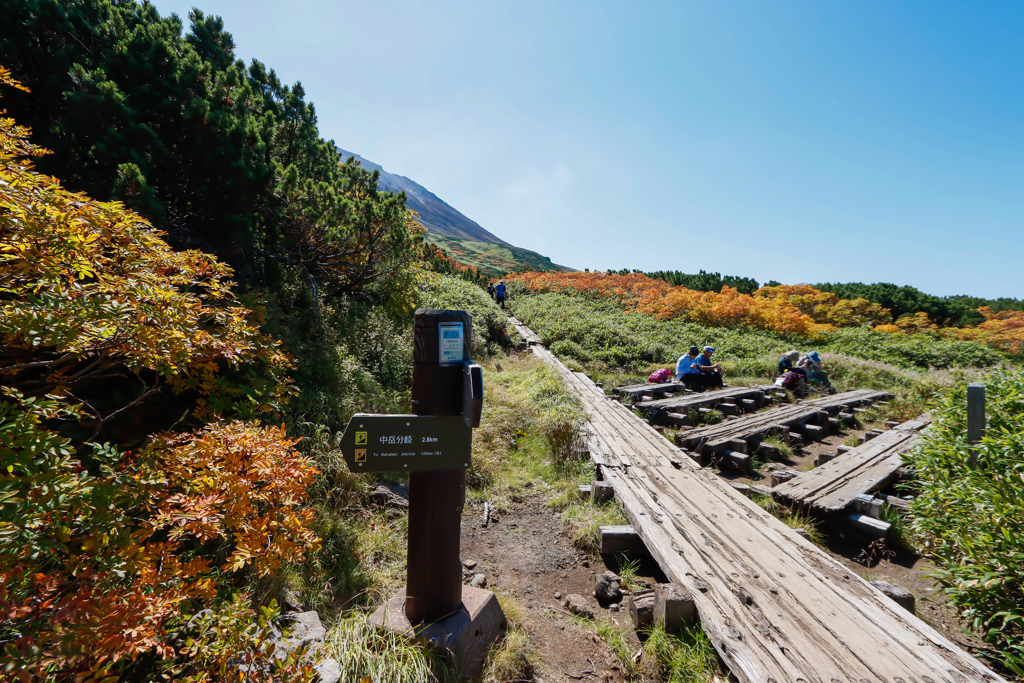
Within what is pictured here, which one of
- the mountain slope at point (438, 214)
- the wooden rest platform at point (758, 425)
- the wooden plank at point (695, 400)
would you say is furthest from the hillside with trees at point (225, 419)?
the mountain slope at point (438, 214)

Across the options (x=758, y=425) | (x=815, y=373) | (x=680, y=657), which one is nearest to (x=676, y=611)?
(x=680, y=657)

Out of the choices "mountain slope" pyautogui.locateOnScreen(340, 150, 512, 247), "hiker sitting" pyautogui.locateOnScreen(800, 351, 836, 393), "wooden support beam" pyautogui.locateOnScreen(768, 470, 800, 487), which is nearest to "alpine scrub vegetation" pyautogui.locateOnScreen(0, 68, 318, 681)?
"wooden support beam" pyautogui.locateOnScreen(768, 470, 800, 487)

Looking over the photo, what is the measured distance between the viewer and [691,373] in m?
9.87

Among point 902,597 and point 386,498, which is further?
point 386,498

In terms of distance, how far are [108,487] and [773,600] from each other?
3.74 meters

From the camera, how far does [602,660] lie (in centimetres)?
281

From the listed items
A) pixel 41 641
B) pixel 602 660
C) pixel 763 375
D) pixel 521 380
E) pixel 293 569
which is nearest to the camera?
pixel 41 641

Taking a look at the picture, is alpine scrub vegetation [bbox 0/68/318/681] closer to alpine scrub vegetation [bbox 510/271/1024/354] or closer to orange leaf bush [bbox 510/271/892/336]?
alpine scrub vegetation [bbox 510/271/1024/354]

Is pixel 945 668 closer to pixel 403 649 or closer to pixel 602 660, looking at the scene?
pixel 602 660

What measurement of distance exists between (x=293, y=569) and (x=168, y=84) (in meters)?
5.32

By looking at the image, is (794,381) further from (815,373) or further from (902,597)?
(902,597)

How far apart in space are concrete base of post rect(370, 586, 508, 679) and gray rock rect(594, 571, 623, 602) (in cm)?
111

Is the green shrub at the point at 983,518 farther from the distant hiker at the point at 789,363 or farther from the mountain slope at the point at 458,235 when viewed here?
the mountain slope at the point at 458,235

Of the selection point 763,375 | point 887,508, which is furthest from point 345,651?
point 763,375
